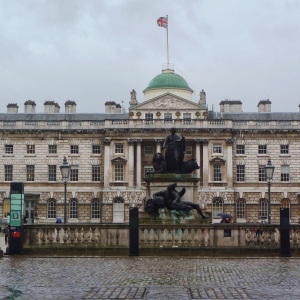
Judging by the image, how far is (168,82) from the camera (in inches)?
3231

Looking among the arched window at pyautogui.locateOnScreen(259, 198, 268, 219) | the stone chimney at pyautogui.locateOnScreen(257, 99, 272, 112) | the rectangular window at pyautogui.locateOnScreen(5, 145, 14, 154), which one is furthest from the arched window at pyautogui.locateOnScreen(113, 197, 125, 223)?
the stone chimney at pyautogui.locateOnScreen(257, 99, 272, 112)

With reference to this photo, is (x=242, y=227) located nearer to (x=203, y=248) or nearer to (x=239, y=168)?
(x=203, y=248)

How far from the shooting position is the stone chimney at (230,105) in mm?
81188

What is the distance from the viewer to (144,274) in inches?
690

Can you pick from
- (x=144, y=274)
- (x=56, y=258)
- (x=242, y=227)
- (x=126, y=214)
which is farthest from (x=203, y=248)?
(x=126, y=214)

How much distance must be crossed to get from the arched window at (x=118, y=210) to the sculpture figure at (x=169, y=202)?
48.1 metres

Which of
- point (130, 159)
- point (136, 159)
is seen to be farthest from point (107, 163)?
point (136, 159)

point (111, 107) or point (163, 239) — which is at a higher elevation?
point (111, 107)

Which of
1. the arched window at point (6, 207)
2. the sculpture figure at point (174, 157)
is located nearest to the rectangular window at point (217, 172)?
the arched window at point (6, 207)

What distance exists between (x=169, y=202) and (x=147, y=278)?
1033 centimetres

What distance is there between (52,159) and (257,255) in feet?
181

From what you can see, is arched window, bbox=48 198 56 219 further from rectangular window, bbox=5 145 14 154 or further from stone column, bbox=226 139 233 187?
stone column, bbox=226 139 233 187

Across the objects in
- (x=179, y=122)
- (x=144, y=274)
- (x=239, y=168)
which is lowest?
(x=144, y=274)

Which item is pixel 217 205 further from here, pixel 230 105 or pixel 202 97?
pixel 230 105
